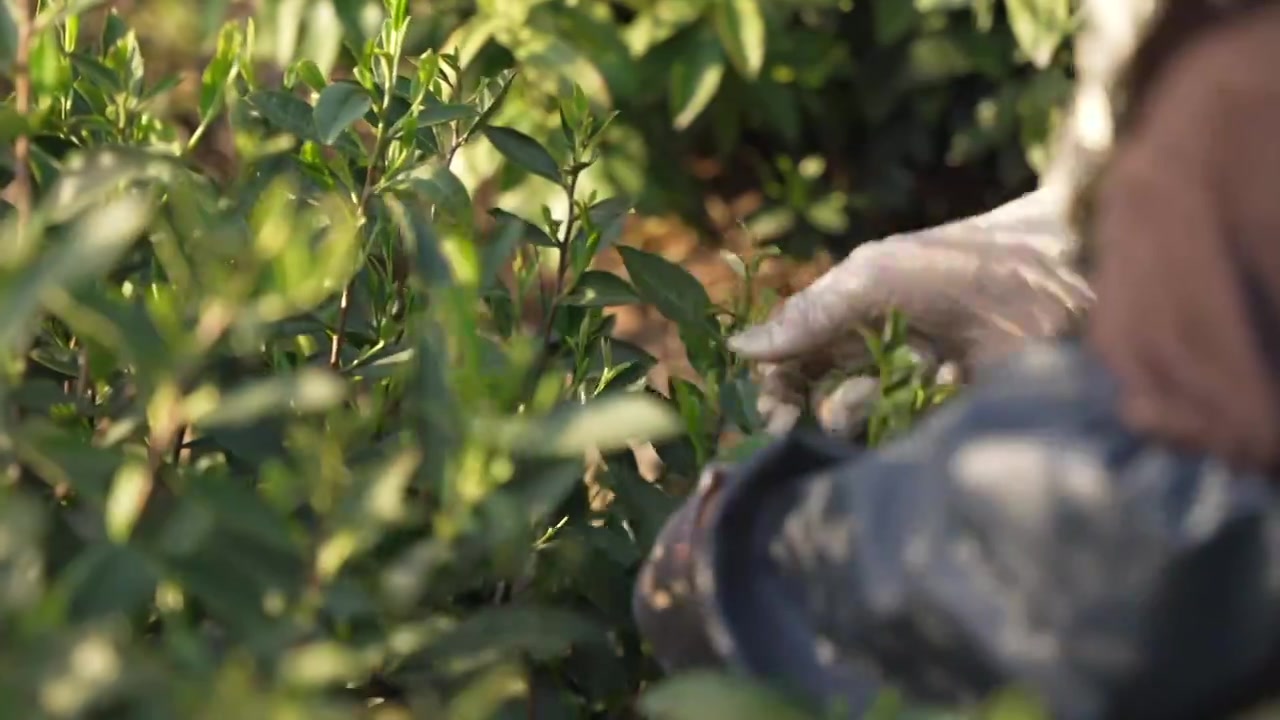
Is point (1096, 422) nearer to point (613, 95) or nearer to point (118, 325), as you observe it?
point (118, 325)

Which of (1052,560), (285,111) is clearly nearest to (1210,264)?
(1052,560)

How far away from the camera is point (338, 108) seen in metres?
1.22

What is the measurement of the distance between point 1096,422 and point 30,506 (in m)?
0.47

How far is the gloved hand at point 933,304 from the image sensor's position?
127 centimetres

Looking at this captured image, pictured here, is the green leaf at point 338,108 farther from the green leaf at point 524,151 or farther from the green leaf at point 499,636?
the green leaf at point 499,636

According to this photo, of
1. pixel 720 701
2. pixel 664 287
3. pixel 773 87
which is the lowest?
pixel 773 87

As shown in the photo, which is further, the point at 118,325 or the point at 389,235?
the point at 389,235

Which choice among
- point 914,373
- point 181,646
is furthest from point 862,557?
point 914,373

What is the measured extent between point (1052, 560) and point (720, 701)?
0.16m

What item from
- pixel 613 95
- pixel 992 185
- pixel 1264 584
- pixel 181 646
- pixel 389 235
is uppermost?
pixel 1264 584

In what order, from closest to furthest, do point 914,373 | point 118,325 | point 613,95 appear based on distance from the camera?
point 118,325, point 914,373, point 613,95

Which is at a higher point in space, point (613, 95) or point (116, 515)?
point (116, 515)

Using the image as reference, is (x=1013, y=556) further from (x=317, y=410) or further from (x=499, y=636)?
(x=317, y=410)

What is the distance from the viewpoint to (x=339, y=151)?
1292mm
